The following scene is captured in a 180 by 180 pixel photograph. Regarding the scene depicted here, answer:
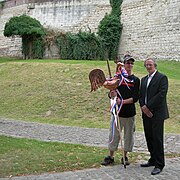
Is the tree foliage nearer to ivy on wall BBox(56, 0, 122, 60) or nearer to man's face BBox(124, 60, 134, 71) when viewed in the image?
ivy on wall BBox(56, 0, 122, 60)

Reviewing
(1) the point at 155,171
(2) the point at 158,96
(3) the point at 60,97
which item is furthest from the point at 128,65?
(3) the point at 60,97

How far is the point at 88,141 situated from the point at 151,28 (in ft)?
51.8

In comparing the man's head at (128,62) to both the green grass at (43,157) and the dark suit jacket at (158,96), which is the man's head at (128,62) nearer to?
the dark suit jacket at (158,96)

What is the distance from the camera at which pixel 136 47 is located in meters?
22.4

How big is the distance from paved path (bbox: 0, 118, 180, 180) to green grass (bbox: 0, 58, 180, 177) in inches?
14.8

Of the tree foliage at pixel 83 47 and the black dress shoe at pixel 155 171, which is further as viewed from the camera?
the tree foliage at pixel 83 47

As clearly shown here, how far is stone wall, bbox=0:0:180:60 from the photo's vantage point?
2019cm

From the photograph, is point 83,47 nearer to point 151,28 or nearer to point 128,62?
point 151,28

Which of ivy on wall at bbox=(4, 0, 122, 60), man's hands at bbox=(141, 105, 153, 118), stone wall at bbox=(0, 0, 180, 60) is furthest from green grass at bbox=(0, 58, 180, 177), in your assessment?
ivy on wall at bbox=(4, 0, 122, 60)

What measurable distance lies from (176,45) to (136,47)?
345 cm

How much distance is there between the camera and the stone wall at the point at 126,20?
66.2 ft

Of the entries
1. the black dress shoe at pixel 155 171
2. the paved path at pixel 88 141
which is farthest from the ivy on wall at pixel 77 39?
the black dress shoe at pixel 155 171

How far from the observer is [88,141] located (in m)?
7.25

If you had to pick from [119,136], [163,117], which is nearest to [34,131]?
[119,136]
